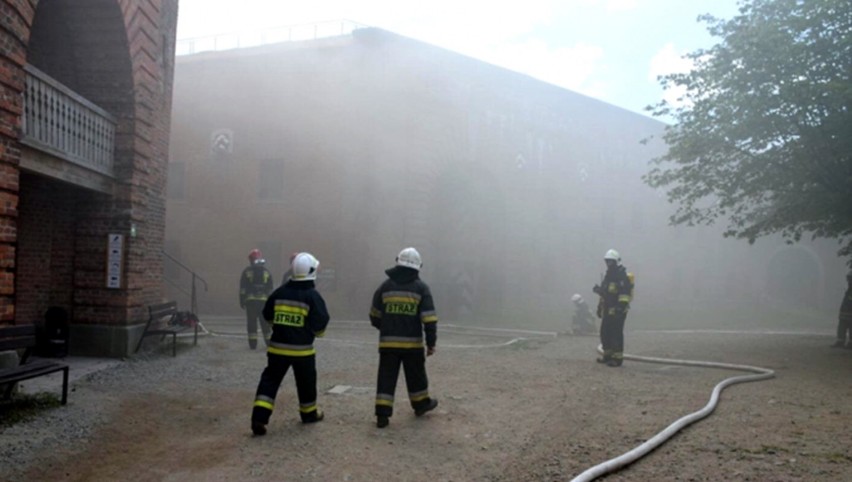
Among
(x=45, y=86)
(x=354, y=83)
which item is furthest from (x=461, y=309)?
(x=45, y=86)

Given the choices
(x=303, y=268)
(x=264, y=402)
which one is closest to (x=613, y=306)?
(x=303, y=268)

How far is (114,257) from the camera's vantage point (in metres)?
9.90

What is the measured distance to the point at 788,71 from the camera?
10.1 meters

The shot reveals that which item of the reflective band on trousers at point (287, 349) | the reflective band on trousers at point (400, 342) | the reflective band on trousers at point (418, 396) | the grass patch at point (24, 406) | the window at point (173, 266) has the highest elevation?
the window at point (173, 266)

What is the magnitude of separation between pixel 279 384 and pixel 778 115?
9133 millimetres

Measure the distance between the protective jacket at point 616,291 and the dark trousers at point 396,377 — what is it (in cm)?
451

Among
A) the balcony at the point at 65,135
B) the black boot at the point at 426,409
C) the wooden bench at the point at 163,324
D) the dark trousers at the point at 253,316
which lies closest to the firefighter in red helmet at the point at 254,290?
the dark trousers at the point at 253,316

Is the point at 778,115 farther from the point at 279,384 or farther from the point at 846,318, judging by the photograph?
the point at 279,384

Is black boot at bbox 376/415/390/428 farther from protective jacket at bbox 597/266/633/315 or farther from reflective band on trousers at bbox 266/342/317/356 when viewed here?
protective jacket at bbox 597/266/633/315

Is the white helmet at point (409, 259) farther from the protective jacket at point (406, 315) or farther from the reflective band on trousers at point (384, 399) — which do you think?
the reflective band on trousers at point (384, 399)

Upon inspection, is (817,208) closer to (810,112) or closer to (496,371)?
(810,112)

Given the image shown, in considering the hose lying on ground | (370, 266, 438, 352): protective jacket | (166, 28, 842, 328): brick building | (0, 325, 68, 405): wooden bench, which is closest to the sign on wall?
(0, 325, 68, 405): wooden bench

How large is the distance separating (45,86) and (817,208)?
471 inches

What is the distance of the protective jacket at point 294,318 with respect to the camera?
5637 millimetres
